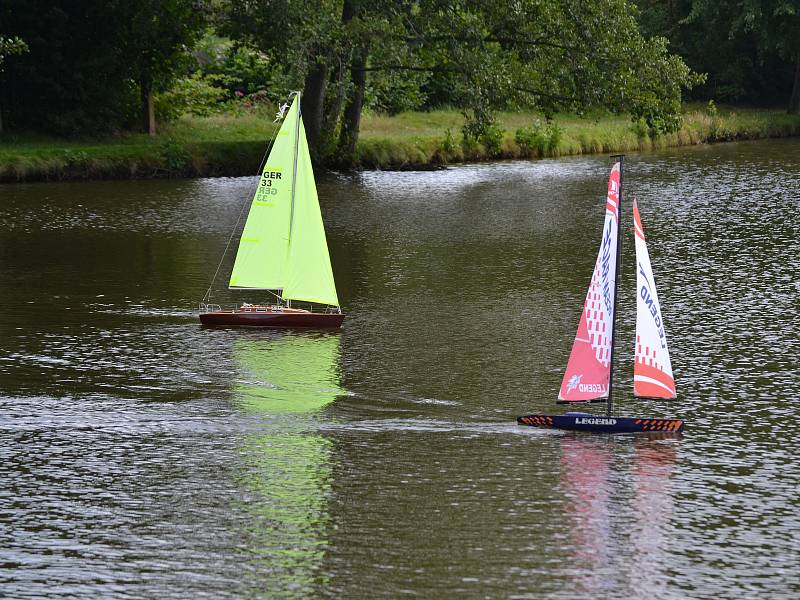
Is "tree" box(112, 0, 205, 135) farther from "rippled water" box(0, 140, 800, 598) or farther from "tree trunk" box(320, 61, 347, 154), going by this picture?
"rippled water" box(0, 140, 800, 598)

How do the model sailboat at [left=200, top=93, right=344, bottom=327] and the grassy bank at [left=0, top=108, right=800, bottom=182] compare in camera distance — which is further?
the grassy bank at [left=0, top=108, right=800, bottom=182]

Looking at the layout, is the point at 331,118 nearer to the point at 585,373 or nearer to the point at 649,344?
the point at 585,373

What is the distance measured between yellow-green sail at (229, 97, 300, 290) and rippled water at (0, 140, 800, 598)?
1.96 metres

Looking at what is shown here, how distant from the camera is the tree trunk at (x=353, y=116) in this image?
64438 mm

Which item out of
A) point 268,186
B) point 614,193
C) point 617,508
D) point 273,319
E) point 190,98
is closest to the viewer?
point 617,508

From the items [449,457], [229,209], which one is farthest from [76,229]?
[449,457]

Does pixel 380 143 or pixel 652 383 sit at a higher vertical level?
pixel 380 143

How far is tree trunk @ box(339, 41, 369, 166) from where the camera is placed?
211 feet

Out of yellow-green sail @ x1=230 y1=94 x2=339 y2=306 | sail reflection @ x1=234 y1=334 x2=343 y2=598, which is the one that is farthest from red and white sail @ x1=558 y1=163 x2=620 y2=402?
yellow-green sail @ x1=230 y1=94 x2=339 y2=306

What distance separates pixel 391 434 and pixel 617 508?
17.6 ft

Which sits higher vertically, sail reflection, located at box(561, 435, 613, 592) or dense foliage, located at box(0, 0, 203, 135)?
dense foliage, located at box(0, 0, 203, 135)

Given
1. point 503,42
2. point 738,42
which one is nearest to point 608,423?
point 503,42

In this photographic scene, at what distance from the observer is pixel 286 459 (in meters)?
23.9

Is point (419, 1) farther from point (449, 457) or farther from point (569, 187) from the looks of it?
point (449, 457)
